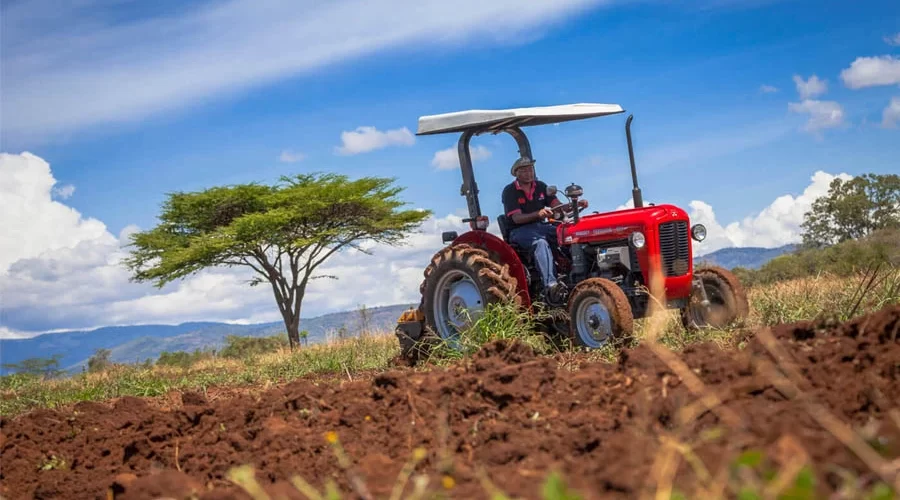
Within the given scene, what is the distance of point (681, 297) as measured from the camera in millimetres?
9969

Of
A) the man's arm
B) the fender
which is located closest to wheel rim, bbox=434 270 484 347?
the fender

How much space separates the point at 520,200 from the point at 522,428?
587cm

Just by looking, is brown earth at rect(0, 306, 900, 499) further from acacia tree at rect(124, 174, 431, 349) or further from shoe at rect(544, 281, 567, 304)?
acacia tree at rect(124, 174, 431, 349)

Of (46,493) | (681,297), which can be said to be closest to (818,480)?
(46,493)

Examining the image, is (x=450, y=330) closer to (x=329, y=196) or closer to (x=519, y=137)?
(x=519, y=137)

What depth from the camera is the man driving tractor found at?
9.48 metres

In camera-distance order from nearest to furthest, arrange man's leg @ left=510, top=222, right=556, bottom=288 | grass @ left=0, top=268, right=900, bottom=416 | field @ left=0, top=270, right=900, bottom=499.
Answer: field @ left=0, top=270, right=900, bottom=499 < grass @ left=0, top=268, right=900, bottom=416 < man's leg @ left=510, top=222, right=556, bottom=288

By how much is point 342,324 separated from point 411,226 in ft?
59.0

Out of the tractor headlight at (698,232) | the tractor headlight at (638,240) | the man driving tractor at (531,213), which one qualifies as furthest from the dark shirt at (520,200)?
the tractor headlight at (698,232)

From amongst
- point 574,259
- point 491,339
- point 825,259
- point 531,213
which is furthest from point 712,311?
point 825,259

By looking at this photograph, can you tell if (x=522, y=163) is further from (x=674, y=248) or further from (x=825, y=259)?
(x=825, y=259)

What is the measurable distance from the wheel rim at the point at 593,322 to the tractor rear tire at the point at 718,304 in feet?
3.92

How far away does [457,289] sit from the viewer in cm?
1021

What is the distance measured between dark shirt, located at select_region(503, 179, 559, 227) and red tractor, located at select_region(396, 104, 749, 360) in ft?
0.48
